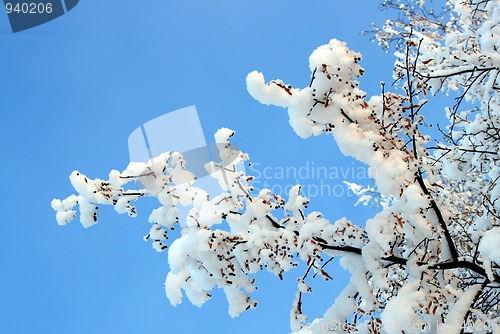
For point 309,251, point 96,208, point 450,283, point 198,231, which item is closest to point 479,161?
point 450,283

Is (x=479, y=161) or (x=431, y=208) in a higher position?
(x=479, y=161)

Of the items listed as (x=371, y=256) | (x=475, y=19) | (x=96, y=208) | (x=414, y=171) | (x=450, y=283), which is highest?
(x=475, y=19)

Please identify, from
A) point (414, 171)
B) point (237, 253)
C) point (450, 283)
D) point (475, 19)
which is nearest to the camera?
point (414, 171)

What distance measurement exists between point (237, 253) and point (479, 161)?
3.11 m

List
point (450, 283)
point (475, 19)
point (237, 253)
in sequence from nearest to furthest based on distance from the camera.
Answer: point (237, 253) < point (450, 283) < point (475, 19)

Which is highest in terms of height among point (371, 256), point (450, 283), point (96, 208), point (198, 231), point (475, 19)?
point (475, 19)

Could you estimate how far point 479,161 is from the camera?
15.1 ft

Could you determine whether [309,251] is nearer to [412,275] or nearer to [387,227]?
[387,227]

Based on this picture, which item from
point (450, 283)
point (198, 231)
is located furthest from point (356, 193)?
point (198, 231)

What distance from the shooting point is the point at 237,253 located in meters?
2.75

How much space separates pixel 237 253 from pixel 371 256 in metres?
0.80

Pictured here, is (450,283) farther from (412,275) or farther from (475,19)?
(475,19)

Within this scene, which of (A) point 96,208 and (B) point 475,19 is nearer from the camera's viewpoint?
(A) point 96,208

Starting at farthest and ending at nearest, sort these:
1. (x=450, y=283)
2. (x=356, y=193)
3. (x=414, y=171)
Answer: (x=356, y=193), (x=450, y=283), (x=414, y=171)
